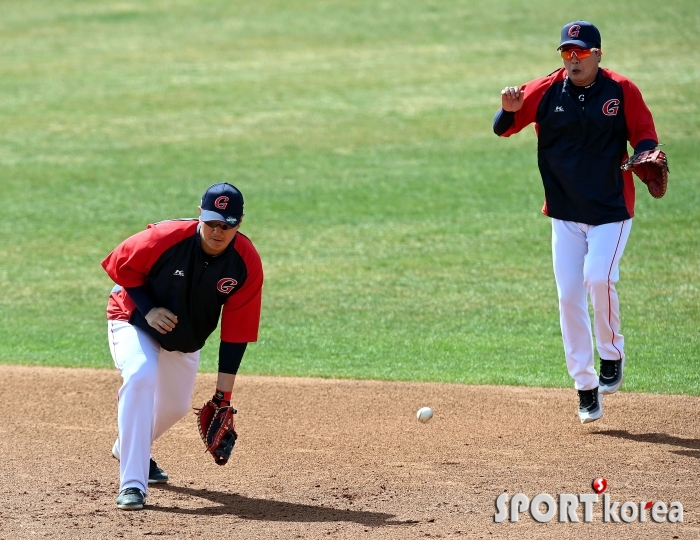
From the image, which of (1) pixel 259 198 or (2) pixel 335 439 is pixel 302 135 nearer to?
(1) pixel 259 198

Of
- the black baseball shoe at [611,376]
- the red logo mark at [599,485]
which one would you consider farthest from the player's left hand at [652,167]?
the red logo mark at [599,485]

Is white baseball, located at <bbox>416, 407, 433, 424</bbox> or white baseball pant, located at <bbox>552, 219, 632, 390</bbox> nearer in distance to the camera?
white baseball pant, located at <bbox>552, 219, 632, 390</bbox>

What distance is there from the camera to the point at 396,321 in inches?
384

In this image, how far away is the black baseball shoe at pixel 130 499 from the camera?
5.11m

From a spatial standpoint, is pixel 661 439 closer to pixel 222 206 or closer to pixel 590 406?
pixel 590 406

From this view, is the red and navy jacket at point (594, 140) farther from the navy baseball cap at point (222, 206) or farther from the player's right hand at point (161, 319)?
the player's right hand at point (161, 319)

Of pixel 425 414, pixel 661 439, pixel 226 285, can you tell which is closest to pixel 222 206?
pixel 226 285

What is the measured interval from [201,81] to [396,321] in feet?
38.2

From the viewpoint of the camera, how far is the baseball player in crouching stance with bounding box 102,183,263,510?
514cm

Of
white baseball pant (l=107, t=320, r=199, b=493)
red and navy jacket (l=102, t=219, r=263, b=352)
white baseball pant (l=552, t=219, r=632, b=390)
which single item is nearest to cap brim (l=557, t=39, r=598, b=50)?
white baseball pant (l=552, t=219, r=632, b=390)

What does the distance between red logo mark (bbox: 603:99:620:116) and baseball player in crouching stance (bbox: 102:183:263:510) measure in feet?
7.84

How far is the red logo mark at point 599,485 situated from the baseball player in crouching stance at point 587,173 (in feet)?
3.13

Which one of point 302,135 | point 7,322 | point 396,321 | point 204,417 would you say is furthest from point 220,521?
point 302,135

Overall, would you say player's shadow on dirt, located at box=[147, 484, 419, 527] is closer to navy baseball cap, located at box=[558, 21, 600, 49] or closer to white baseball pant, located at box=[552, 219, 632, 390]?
white baseball pant, located at box=[552, 219, 632, 390]
